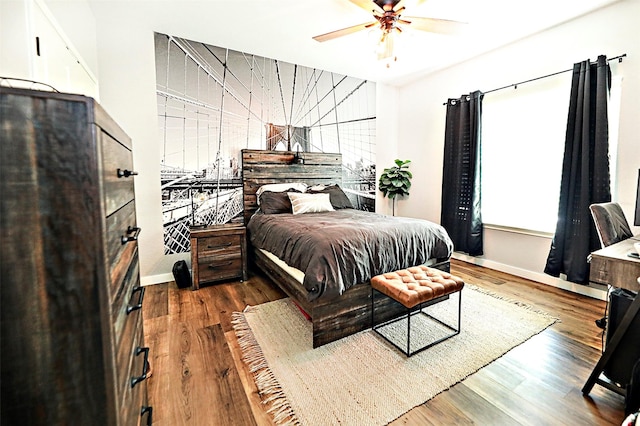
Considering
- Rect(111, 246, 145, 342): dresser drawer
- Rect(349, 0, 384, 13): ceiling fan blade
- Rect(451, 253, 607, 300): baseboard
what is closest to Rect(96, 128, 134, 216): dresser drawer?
Rect(111, 246, 145, 342): dresser drawer

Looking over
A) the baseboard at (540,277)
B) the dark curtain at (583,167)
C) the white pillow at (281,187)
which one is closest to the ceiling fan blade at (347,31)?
the white pillow at (281,187)

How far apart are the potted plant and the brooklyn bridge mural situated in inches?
42.8

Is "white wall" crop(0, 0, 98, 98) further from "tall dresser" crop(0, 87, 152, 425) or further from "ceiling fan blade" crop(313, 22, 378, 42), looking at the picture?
"ceiling fan blade" crop(313, 22, 378, 42)

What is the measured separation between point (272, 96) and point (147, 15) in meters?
1.55

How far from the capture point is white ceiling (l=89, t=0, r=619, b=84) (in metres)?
2.63

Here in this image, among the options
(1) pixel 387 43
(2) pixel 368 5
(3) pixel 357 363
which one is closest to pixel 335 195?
(1) pixel 387 43

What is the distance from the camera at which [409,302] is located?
1.90 m

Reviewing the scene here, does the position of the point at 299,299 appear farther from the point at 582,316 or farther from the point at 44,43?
the point at 582,316

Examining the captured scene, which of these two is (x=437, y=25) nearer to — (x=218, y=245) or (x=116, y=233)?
(x=116, y=233)

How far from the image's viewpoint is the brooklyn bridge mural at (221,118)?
329 cm

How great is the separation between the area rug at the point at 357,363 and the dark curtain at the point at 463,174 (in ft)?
4.63

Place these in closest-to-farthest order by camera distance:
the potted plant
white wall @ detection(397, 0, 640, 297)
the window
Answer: white wall @ detection(397, 0, 640, 297) < the window < the potted plant

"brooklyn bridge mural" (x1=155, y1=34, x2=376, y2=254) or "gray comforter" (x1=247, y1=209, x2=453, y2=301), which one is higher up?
"brooklyn bridge mural" (x1=155, y1=34, x2=376, y2=254)

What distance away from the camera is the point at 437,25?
97.2 inches
